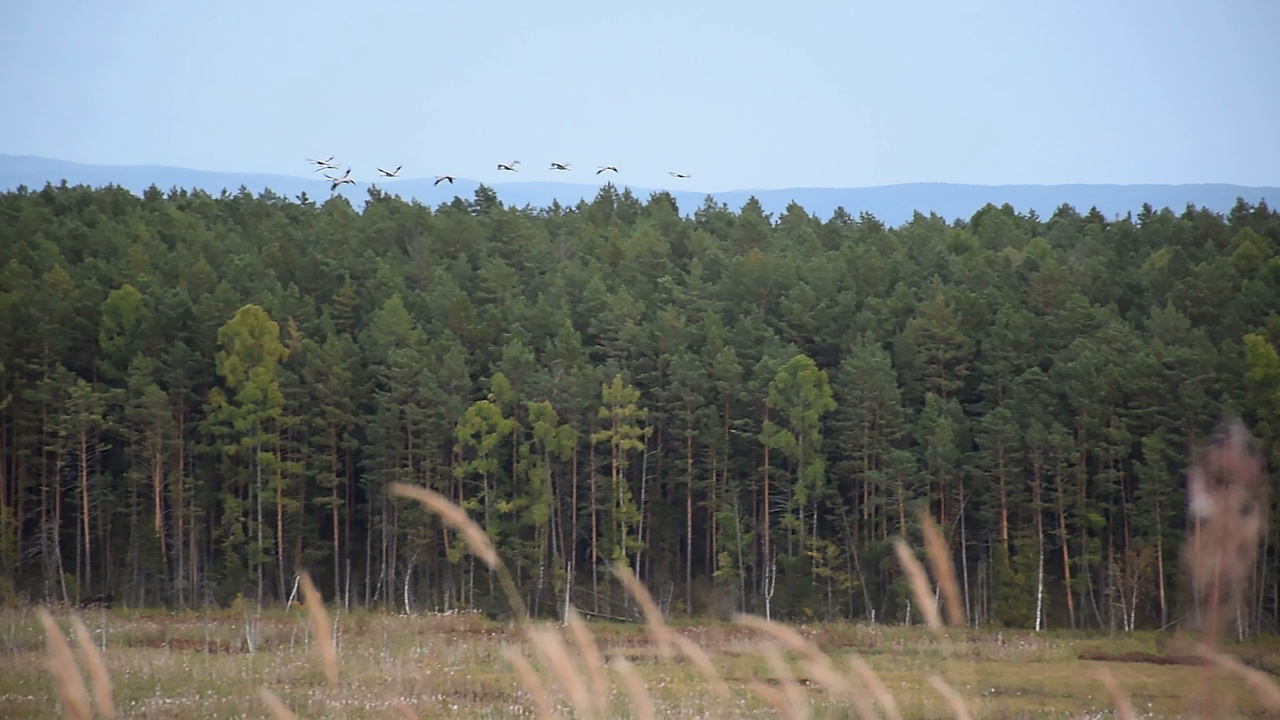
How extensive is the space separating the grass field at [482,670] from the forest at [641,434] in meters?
4.72

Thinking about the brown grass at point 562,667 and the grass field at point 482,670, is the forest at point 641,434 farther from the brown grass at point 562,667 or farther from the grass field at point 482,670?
the brown grass at point 562,667

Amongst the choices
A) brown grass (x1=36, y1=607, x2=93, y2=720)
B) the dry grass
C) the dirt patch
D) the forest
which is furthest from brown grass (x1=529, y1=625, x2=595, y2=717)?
the forest

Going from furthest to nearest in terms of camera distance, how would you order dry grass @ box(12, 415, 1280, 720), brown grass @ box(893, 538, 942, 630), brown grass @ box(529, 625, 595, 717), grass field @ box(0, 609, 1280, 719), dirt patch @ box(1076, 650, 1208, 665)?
dirt patch @ box(1076, 650, 1208, 665)
grass field @ box(0, 609, 1280, 719)
brown grass @ box(893, 538, 942, 630)
brown grass @ box(529, 625, 595, 717)
dry grass @ box(12, 415, 1280, 720)

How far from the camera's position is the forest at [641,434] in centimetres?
4109

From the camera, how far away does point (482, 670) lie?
25.2m

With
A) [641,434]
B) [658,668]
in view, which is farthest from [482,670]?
[641,434]

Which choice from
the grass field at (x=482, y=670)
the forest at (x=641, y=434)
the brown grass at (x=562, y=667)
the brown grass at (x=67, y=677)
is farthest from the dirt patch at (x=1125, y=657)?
the brown grass at (x=67, y=677)

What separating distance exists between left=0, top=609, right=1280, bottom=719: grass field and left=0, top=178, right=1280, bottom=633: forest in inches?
186

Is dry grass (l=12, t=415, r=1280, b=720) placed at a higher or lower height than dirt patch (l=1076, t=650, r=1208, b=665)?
higher

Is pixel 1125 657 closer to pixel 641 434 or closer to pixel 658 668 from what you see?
pixel 658 668

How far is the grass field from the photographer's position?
1867 cm

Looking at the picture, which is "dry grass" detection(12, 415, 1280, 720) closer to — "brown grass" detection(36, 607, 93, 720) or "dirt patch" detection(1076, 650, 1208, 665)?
"brown grass" detection(36, 607, 93, 720)

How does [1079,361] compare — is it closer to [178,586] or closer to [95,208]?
[178,586]

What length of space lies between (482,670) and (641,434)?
67.7 feet
